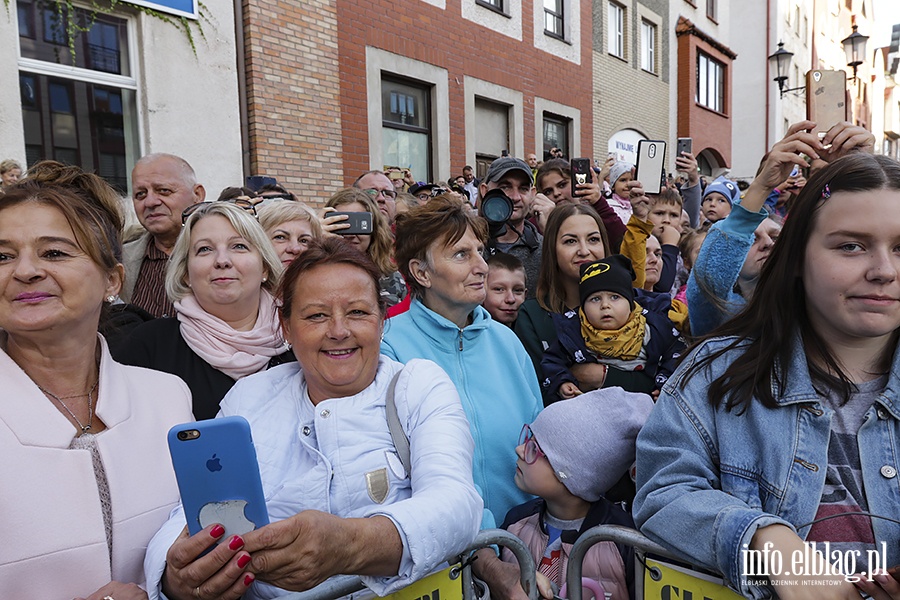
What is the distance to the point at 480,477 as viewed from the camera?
2.44m

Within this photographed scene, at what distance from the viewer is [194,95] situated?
6688 millimetres

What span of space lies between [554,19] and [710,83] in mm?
8200

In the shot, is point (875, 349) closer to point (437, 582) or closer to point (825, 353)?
point (825, 353)

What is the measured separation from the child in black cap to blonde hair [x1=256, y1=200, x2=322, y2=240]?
4.64 ft

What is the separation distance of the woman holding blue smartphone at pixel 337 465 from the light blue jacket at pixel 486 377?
566 mm

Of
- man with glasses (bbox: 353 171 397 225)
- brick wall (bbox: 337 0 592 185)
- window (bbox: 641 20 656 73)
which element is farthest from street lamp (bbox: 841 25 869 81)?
man with glasses (bbox: 353 171 397 225)

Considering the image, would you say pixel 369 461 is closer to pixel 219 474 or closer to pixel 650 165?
pixel 219 474

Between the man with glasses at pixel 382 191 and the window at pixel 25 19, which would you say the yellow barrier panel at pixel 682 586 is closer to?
the man with glasses at pixel 382 191

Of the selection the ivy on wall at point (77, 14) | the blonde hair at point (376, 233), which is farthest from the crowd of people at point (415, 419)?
the ivy on wall at point (77, 14)

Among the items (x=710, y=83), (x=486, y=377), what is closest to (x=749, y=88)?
(x=710, y=83)

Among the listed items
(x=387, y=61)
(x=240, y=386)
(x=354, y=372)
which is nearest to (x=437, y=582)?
(x=354, y=372)

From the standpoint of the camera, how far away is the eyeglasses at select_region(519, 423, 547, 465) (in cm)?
227

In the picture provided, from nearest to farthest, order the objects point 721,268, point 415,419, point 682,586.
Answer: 1. point 682,586
2. point 415,419
3. point 721,268

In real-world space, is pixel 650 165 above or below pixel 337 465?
above
